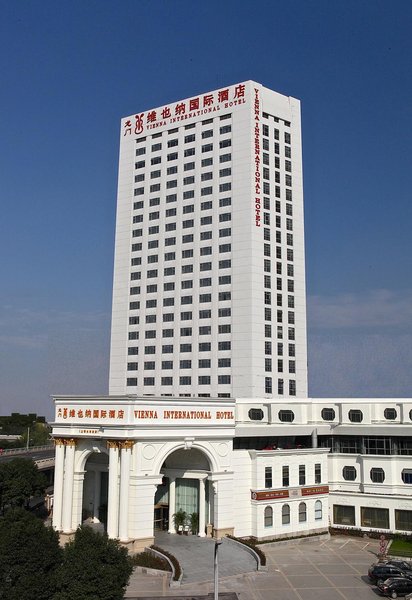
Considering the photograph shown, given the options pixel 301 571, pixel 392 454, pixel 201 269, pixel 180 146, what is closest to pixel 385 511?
pixel 392 454

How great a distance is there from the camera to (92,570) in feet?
123

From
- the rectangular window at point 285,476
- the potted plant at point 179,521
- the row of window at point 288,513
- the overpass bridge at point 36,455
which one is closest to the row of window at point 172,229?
→ the overpass bridge at point 36,455

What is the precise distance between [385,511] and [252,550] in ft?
62.7

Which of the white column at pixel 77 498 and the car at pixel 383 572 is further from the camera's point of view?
the white column at pixel 77 498

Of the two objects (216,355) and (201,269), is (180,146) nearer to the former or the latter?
(201,269)

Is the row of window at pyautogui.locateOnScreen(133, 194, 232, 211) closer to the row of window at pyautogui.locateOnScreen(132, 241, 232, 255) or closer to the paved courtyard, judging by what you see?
the row of window at pyautogui.locateOnScreen(132, 241, 232, 255)

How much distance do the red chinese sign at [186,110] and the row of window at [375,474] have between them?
66210mm

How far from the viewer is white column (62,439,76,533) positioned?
63344 mm

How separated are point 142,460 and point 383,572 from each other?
22.4 meters

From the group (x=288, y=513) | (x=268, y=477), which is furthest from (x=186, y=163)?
(x=288, y=513)

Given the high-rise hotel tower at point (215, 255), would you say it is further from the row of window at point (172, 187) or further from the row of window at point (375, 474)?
the row of window at point (375, 474)

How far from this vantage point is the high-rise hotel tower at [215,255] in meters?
106

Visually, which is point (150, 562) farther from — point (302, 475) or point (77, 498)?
point (302, 475)

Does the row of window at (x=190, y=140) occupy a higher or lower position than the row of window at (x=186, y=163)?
higher
